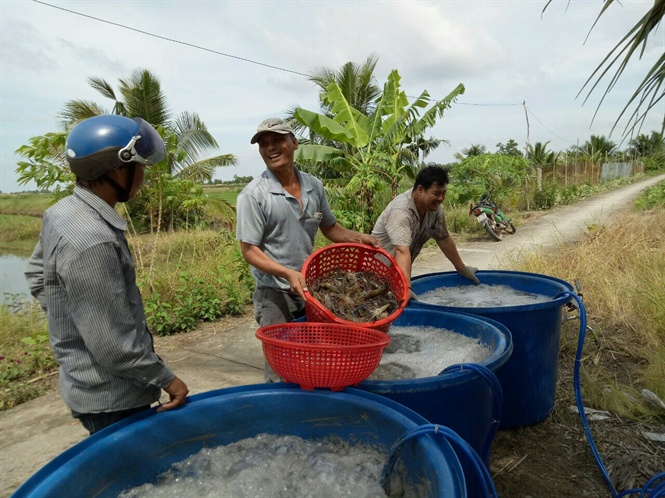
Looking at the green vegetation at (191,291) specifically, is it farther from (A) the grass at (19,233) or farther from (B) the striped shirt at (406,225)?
(A) the grass at (19,233)

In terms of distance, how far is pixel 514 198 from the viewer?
47.5ft

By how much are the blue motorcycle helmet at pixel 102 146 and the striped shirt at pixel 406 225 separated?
1.96 metres

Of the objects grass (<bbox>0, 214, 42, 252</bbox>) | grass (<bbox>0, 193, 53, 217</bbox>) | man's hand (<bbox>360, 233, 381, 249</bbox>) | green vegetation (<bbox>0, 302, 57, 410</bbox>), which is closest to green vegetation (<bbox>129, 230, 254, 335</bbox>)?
green vegetation (<bbox>0, 302, 57, 410</bbox>)

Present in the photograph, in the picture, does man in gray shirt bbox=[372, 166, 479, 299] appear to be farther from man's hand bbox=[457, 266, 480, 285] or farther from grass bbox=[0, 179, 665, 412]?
grass bbox=[0, 179, 665, 412]

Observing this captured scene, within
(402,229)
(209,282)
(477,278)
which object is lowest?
(209,282)

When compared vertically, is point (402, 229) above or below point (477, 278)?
above

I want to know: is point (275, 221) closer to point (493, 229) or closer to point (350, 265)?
point (350, 265)

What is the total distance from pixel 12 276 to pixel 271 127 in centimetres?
1143

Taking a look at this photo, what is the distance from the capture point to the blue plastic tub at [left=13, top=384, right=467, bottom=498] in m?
1.26

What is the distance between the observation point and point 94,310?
135 cm

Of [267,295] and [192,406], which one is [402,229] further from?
[192,406]

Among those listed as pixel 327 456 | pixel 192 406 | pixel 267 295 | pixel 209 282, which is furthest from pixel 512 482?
pixel 209 282

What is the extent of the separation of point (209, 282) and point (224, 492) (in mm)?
4491

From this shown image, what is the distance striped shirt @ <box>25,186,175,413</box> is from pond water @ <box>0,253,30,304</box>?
5.45 meters
